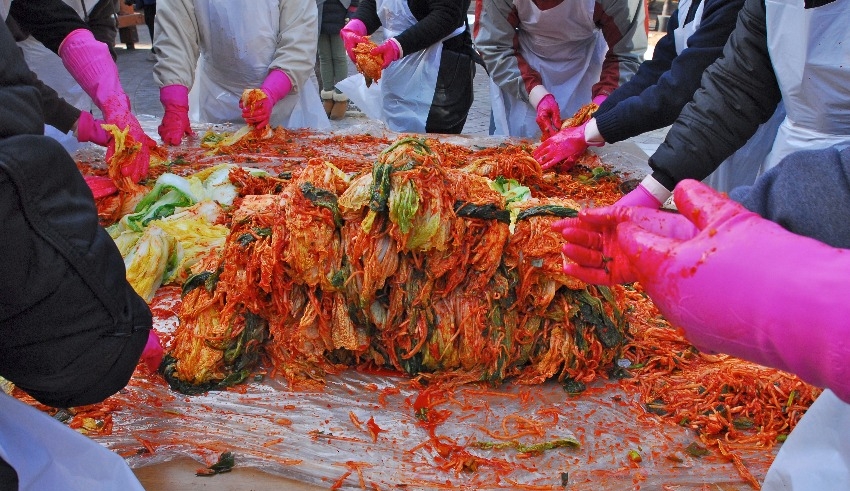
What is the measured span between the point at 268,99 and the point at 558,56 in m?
2.10

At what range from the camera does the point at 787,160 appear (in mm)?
1239

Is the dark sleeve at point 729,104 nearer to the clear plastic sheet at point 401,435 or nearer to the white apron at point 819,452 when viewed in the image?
the clear plastic sheet at point 401,435

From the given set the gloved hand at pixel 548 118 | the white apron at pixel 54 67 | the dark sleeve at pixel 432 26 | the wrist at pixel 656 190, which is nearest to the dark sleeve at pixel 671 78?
the gloved hand at pixel 548 118

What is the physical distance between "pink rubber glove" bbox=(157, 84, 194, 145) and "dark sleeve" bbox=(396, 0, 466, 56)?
1641 millimetres

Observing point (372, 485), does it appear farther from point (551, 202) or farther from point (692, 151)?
point (692, 151)

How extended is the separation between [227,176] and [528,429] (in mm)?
2194

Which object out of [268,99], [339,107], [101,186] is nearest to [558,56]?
[268,99]

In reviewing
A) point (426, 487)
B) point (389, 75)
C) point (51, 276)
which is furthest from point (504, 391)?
point (389, 75)

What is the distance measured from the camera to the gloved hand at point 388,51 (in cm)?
457

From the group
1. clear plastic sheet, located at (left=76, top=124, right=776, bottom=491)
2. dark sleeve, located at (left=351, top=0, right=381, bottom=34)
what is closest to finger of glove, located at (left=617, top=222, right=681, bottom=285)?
clear plastic sheet, located at (left=76, top=124, right=776, bottom=491)

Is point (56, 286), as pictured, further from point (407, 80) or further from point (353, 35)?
point (407, 80)

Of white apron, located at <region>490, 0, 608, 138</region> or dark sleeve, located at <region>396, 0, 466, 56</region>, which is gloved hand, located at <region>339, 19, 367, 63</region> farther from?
white apron, located at <region>490, 0, 608, 138</region>

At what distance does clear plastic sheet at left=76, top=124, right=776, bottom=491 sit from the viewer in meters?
1.74

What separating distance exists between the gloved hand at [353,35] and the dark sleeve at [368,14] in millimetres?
94
